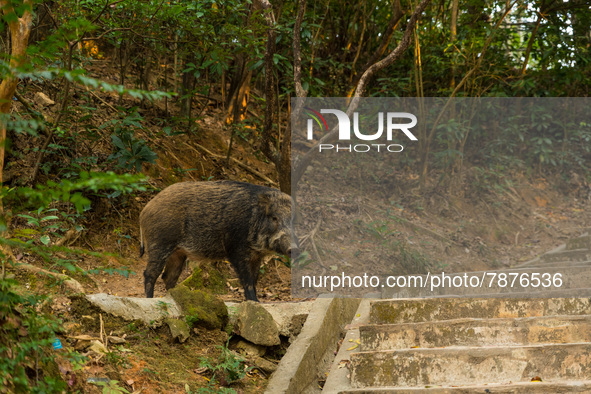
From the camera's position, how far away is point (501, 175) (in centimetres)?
1023

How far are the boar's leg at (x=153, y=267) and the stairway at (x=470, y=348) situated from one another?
6.96ft

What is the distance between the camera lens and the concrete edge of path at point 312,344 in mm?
4176

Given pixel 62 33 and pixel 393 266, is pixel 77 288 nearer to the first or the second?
pixel 62 33

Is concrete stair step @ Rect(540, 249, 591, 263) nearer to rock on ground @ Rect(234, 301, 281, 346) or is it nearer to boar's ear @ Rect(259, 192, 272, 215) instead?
boar's ear @ Rect(259, 192, 272, 215)

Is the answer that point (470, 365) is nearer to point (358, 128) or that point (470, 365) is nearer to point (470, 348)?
point (470, 348)

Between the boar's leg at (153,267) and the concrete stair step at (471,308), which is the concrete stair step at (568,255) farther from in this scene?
the boar's leg at (153,267)

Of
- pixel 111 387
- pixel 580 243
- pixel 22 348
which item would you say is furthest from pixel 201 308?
pixel 580 243

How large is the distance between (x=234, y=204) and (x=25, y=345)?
394 centimetres

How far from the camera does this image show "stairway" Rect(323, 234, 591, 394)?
3.76m

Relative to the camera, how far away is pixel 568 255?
841 centimetres

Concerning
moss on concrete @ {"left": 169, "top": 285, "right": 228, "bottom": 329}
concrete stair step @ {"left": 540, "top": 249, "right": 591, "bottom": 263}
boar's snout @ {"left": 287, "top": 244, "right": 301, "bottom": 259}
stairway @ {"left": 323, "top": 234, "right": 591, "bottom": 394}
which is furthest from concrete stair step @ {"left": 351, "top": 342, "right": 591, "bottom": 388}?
concrete stair step @ {"left": 540, "top": 249, "right": 591, "bottom": 263}

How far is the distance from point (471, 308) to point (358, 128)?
351 centimetres

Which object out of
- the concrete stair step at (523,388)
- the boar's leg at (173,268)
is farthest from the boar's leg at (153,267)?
the concrete stair step at (523,388)

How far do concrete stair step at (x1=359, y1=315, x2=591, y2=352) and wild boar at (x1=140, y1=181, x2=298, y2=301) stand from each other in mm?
1994
